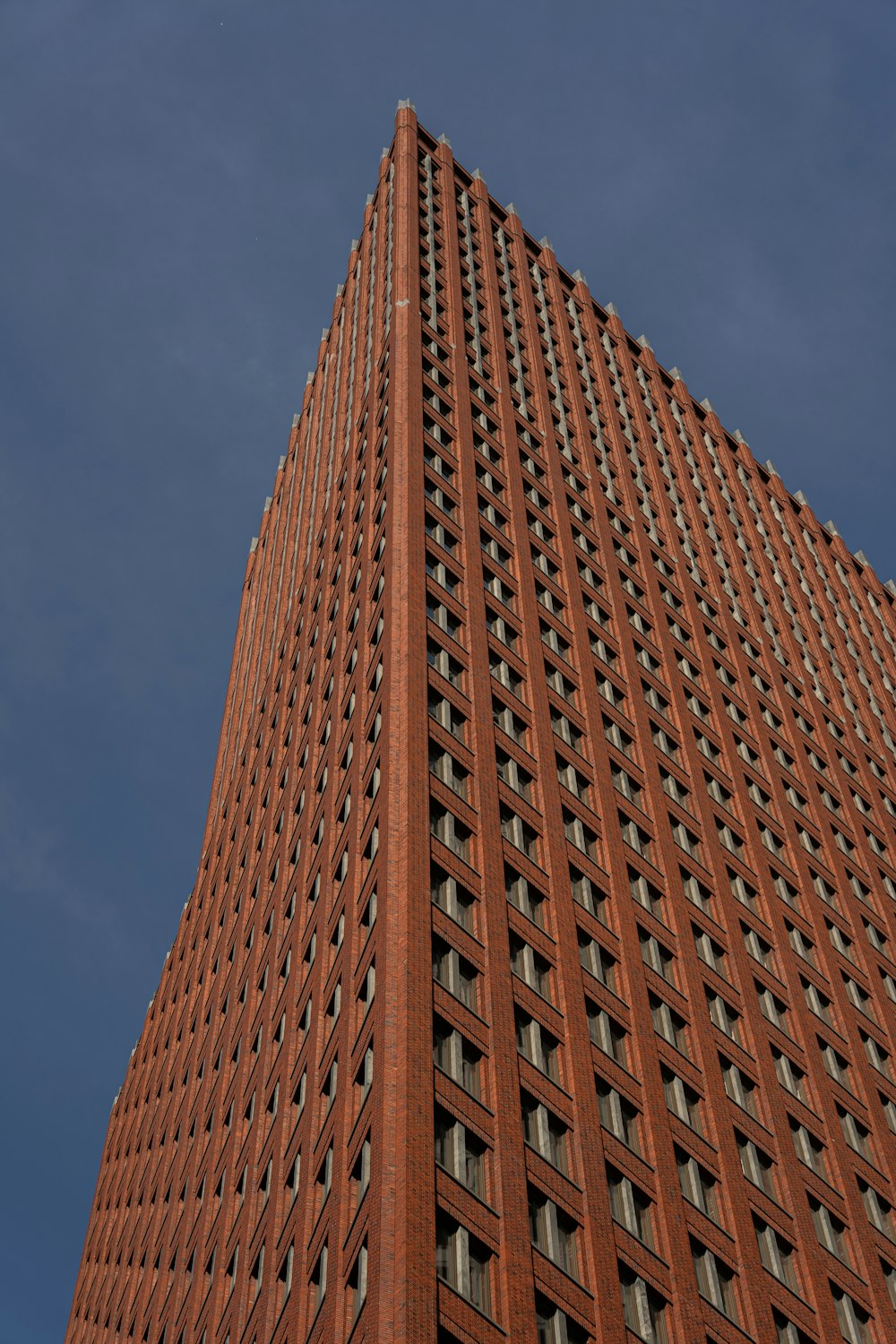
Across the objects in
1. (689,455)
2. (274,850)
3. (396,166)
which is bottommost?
(274,850)

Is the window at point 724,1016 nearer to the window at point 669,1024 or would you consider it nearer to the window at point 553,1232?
the window at point 669,1024

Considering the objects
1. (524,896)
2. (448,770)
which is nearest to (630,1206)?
(524,896)

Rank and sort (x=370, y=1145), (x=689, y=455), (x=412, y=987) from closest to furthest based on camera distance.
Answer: (x=370, y=1145)
(x=412, y=987)
(x=689, y=455)

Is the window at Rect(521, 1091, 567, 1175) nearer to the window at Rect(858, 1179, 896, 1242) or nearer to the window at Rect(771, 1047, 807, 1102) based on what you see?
the window at Rect(771, 1047, 807, 1102)

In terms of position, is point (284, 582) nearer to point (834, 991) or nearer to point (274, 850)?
point (274, 850)

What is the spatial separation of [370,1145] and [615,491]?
56.6m

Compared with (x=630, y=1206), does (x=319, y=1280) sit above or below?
below

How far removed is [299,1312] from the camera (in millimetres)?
45219

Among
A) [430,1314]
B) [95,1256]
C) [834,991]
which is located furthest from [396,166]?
[430,1314]

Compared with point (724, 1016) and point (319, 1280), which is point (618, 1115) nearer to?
point (319, 1280)

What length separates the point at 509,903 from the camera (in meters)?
54.7

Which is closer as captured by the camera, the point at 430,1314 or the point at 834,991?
the point at 430,1314

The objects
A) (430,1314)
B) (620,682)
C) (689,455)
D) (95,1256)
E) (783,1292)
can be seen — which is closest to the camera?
(430,1314)

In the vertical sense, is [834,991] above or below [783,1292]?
above
